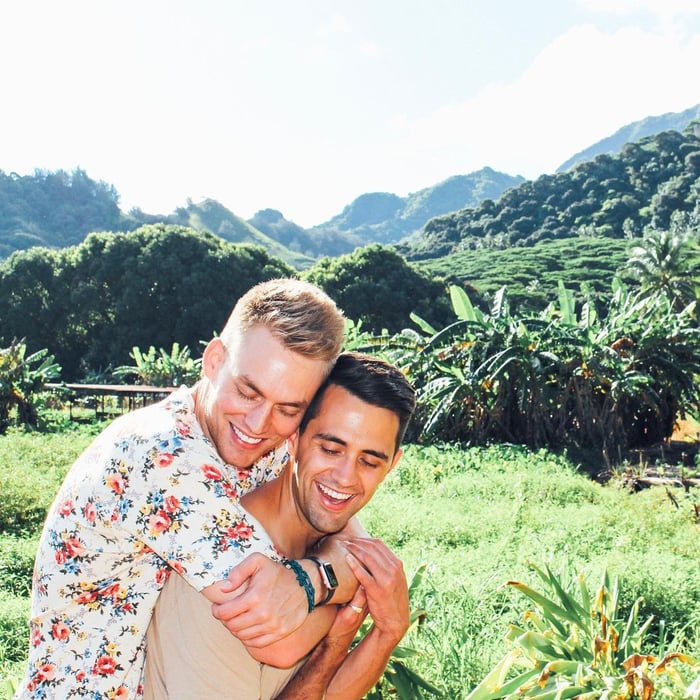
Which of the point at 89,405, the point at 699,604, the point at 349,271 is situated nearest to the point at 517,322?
A: the point at 699,604

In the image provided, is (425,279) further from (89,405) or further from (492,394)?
(492,394)

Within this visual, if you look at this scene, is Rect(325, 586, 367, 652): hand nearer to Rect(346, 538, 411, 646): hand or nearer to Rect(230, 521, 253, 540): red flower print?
Rect(346, 538, 411, 646): hand

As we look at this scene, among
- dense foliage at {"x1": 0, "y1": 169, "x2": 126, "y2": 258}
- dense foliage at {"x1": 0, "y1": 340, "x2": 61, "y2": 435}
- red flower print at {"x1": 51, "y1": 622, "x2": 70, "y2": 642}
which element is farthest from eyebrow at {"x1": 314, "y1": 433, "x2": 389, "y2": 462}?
dense foliage at {"x1": 0, "y1": 169, "x2": 126, "y2": 258}

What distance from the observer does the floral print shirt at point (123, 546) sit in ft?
5.89

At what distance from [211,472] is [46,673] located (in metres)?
0.75

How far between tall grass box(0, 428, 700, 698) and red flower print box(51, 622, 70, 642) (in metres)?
1.62

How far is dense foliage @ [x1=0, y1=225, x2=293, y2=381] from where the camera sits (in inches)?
1215

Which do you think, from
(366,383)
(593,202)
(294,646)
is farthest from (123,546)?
(593,202)

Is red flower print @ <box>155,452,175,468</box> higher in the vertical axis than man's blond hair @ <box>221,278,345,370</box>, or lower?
lower

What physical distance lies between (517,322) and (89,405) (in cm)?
1299

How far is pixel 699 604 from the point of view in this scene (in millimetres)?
4176

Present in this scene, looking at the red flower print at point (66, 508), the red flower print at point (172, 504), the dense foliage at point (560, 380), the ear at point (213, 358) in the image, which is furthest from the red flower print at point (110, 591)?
the dense foliage at point (560, 380)

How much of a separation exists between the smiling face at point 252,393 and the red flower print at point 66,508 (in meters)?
0.51

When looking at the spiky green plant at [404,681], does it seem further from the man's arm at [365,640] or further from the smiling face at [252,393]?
the smiling face at [252,393]
